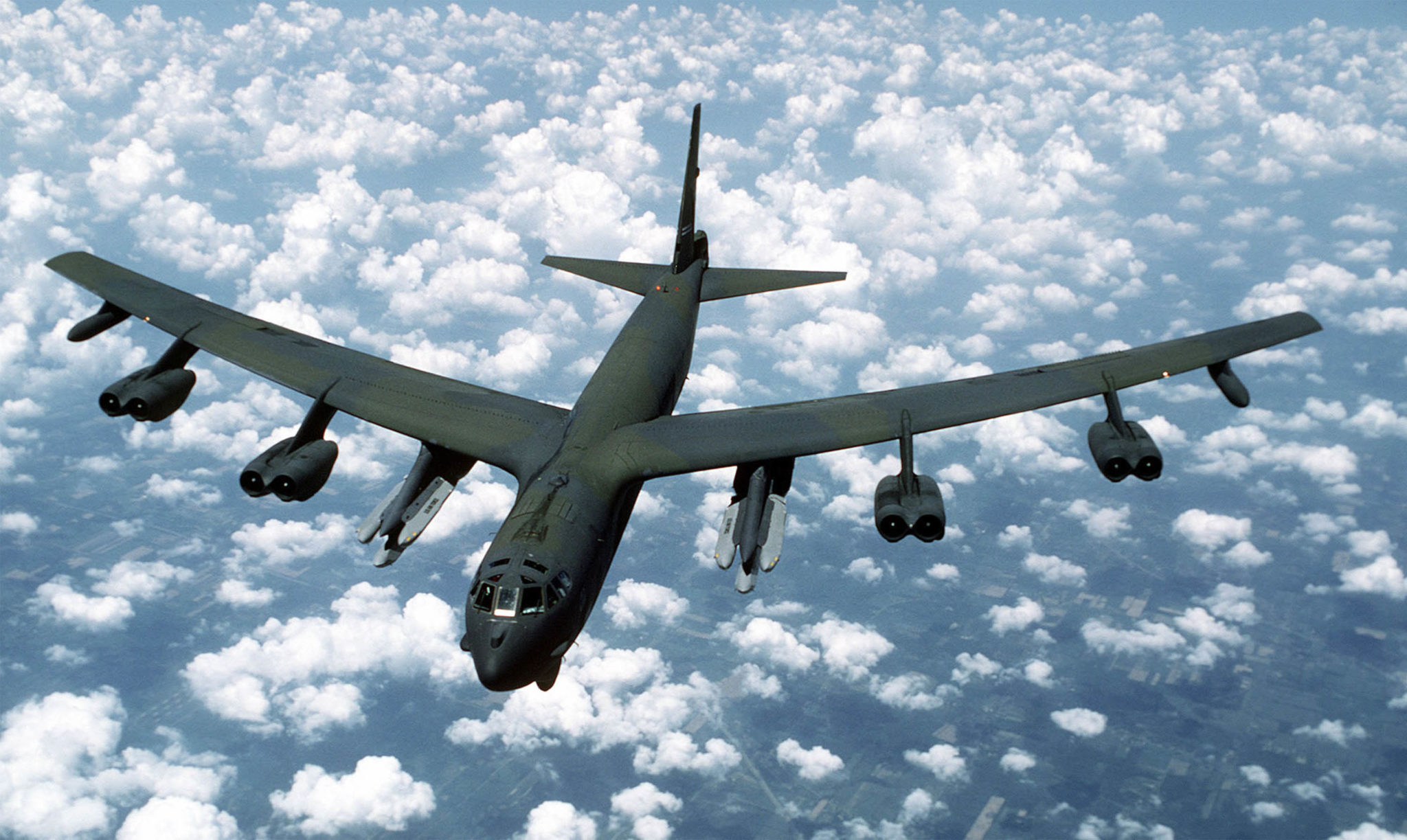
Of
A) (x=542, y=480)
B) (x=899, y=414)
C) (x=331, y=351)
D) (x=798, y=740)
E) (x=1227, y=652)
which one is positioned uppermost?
(x=1227, y=652)

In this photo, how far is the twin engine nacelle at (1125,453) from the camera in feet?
82.9

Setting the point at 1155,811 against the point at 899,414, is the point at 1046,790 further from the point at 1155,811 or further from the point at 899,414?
the point at 899,414

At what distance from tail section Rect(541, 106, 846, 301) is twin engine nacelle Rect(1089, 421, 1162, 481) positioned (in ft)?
44.0

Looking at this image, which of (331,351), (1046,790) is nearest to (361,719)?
(1046,790)

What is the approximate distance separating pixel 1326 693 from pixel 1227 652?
2119cm

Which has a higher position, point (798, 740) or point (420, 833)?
point (798, 740)

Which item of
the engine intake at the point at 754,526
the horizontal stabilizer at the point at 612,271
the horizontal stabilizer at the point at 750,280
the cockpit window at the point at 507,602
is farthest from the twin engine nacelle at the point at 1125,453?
the horizontal stabilizer at the point at 612,271

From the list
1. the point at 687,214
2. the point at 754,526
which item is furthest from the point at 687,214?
the point at 754,526

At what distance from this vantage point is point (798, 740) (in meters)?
176

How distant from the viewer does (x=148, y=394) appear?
28.1m

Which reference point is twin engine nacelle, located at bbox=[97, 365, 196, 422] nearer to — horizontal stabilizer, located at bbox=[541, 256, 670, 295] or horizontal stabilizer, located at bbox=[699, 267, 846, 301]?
horizontal stabilizer, located at bbox=[541, 256, 670, 295]

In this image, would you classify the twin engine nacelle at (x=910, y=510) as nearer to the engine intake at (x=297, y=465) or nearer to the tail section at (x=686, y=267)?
the tail section at (x=686, y=267)

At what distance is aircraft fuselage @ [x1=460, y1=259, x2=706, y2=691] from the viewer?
18.1 m

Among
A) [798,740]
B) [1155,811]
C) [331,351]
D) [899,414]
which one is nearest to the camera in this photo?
[899,414]
